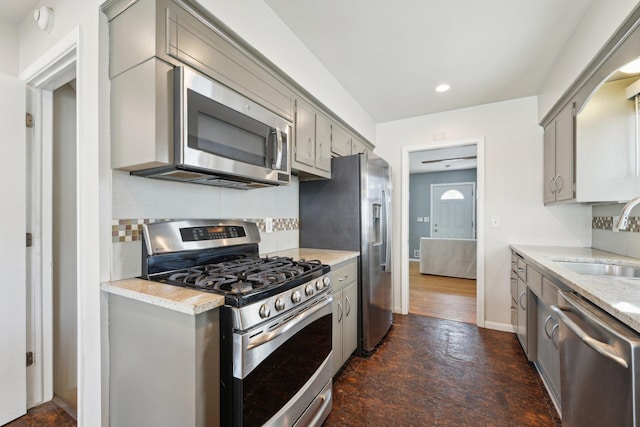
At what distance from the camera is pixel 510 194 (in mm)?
3086

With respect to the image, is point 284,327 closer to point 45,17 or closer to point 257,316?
point 257,316

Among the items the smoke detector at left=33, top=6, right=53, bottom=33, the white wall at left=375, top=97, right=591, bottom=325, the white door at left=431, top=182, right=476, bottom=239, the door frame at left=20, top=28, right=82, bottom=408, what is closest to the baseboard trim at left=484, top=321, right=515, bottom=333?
the white wall at left=375, top=97, right=591, bottom=325

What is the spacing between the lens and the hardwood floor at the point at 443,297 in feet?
11.4

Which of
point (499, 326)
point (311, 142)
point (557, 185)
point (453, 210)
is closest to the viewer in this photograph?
point (311, 142)

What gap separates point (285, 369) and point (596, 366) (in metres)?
1.19

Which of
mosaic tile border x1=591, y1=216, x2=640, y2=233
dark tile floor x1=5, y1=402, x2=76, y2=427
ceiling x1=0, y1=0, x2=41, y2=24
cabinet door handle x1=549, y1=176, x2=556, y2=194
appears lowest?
dark tile floor x1=5, y1=402, x2=76, y2=427

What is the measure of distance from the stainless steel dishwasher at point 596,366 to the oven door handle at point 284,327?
1.11m

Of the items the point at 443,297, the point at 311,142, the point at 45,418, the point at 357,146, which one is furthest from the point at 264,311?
the point at 443,297

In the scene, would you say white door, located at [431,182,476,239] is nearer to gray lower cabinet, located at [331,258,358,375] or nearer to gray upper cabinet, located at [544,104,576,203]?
gray upper cabinet, located at [544,104,576,203]

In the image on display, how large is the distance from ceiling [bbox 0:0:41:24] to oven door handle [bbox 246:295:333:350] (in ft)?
7.56

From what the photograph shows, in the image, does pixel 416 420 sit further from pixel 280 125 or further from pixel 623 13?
pixel 623 13

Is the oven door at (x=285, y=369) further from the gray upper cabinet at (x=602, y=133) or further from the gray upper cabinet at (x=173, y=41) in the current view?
the gray upper cabinet at (x=602, y=133)

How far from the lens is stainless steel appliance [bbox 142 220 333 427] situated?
1058mm

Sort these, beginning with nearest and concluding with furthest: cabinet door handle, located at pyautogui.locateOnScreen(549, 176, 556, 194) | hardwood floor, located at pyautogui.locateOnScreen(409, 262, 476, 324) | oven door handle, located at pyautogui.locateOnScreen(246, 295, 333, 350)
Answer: oven door handle, located at pyautogui.locateOnScreen(246, 295, 333, 350) < cabinet door handle, located at pyautogui.locateOnScreen(549, 176, 556, 194) < hardwood floor, located at pyautogui.locateOnScreen(409, 262, 476, 324)
